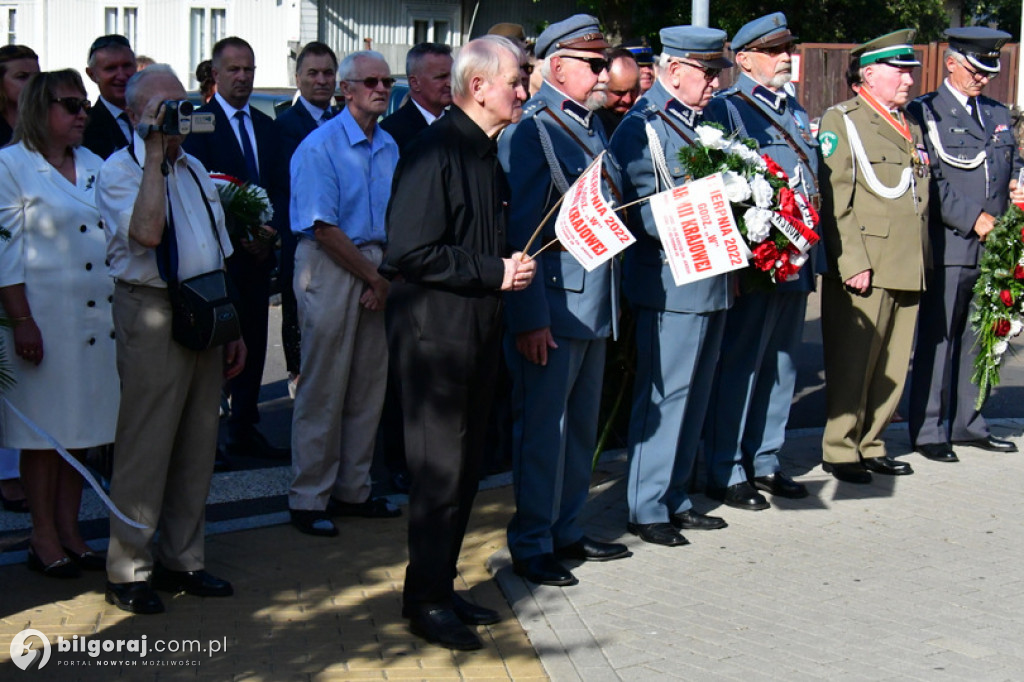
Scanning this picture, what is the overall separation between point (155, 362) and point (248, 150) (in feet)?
9.53

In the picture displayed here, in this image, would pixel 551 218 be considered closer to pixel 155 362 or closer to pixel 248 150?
pixel 155 362

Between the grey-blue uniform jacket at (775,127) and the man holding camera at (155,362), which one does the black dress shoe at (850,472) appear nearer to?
the grey-blue uniform jacket at (775,127)

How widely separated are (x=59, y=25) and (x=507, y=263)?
34.6 metres

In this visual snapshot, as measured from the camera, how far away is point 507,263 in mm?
4902

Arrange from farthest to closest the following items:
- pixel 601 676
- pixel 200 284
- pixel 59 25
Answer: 1. pixel 59 25
2. pixel 200 284
3. pixel 601 676

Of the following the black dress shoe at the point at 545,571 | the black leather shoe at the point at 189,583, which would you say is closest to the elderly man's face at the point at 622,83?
the black dress shoe at the point at 545,571

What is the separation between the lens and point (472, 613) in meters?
5.24

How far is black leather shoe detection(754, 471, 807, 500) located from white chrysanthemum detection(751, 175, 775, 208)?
71.7 inches

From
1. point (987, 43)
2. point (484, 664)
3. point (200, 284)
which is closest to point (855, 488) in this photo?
point (987, 43)

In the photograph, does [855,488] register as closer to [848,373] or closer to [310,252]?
[848,373]

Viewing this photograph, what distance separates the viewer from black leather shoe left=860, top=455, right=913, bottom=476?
766 centimetres

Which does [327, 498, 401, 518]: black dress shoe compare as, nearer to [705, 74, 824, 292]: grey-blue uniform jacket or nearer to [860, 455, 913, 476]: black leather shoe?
[705, 74, 824, 292]: grey-blue uniform jacket

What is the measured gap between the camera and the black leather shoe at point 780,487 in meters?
7.13

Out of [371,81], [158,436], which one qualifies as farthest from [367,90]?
[158,436]
